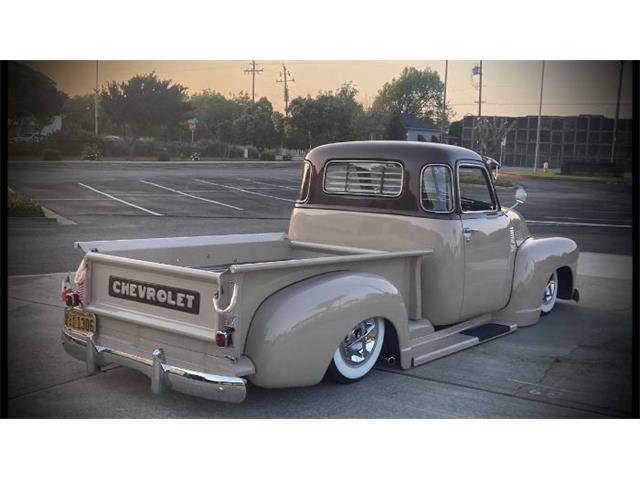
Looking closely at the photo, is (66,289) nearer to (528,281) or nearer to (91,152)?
(528,281)

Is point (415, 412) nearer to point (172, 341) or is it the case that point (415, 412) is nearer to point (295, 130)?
point (172, 341)

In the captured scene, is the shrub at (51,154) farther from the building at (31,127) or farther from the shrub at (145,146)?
Answer: the shrub at (145,146)

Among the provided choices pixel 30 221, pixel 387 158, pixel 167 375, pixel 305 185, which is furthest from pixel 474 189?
pixel 30 221

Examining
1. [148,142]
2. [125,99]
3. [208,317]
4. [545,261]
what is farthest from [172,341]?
[148,142]

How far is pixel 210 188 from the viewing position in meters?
10.2

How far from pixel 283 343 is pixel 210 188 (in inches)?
270

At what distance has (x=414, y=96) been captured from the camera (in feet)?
27.0

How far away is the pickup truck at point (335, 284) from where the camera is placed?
11.9 feet

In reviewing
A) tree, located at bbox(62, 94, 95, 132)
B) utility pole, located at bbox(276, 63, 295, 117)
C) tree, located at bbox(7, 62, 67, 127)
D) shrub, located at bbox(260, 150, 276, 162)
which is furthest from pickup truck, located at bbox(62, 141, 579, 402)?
shrub, located at bbox(260, 150, 276, 162)

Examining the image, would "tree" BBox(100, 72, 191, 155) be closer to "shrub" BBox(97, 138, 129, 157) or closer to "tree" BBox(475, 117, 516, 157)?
"shrub" BBox(97, 138, 129, 157)

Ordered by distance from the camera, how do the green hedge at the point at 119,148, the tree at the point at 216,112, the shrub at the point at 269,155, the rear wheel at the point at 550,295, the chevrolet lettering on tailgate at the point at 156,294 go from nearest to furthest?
1. the chevrolet lettering on tailgate at the point at 156,294
2. the rear wheel at the point at 550,295
3. the green hedge at the point at 119,148
4. the tree at the point at 216,112
5. the shrub at the point at 269,155

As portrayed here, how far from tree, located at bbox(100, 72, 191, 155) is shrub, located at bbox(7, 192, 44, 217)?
4.57 ft

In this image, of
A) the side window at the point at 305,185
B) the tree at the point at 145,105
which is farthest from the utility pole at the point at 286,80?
the side window at the point at 305,185

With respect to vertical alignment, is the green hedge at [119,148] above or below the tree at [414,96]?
below
